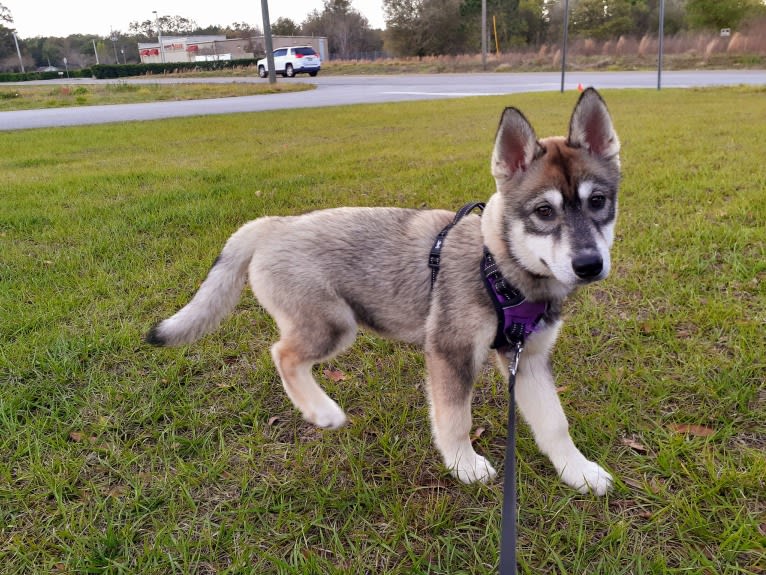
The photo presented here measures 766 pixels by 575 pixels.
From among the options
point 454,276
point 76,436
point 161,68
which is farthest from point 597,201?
point 161,68

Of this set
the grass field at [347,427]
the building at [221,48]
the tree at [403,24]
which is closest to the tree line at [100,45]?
the building at [221,48]

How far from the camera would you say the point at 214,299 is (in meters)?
2.92

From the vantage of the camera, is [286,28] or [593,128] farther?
[286,28]

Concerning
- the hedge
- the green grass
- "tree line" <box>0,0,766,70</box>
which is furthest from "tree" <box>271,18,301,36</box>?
the green grass

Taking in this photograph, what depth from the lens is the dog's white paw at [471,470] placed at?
2.58 m

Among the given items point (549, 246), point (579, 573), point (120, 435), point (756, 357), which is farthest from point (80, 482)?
point (756, 357)

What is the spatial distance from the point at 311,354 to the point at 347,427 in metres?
0.47

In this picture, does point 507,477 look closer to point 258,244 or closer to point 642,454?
point 642,454

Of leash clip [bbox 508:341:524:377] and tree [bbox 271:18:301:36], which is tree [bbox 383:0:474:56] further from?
leash clip [bbox 508:341:524:377]

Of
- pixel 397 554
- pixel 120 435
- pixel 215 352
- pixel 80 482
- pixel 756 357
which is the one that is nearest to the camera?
pixel 397 554

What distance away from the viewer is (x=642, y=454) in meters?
2.66

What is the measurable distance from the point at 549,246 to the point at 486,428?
3.89 ft

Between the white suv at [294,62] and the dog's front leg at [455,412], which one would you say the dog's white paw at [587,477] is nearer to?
the dog's front leg at [455,412]

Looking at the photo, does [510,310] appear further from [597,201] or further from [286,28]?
[286,28]
